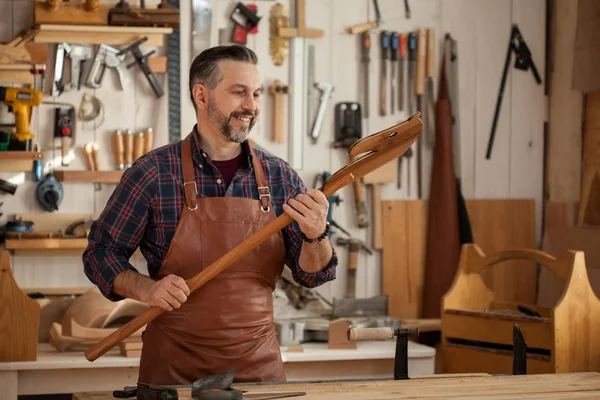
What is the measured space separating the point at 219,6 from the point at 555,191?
2.25 m

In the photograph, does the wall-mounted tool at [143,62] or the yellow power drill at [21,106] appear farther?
the wall-mounted tool at [143,62]

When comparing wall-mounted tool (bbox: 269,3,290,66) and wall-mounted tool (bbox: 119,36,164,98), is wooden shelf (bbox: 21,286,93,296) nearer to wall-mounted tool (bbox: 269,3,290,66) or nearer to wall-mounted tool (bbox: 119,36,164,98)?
wall-mounted tool (bbox: 119,36,164,98)

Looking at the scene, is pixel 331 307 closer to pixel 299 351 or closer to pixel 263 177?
pixel 299 351

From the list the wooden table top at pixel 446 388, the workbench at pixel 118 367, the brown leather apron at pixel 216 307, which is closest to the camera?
the wooden table top at pixel 446 388

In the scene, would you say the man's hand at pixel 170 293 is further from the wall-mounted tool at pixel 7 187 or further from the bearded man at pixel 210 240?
the wall-mounted tool at pixel 7 187

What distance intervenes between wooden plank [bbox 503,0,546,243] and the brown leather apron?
115 inches

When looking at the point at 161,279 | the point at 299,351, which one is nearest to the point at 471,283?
the point at 299,351

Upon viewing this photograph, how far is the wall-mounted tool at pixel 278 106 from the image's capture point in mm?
5078

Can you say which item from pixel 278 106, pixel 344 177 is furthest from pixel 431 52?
pixel 344 177

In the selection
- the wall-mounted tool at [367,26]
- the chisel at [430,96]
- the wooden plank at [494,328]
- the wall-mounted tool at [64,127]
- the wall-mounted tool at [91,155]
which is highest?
the wall-mounted tool at [367,26]

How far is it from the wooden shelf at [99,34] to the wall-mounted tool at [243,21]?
394 millimetres

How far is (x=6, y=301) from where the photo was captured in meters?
3.84

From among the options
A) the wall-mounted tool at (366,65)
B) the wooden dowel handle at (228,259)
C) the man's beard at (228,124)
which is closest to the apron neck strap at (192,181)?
the man's beard at (228,124)

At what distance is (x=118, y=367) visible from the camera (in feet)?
13.3
